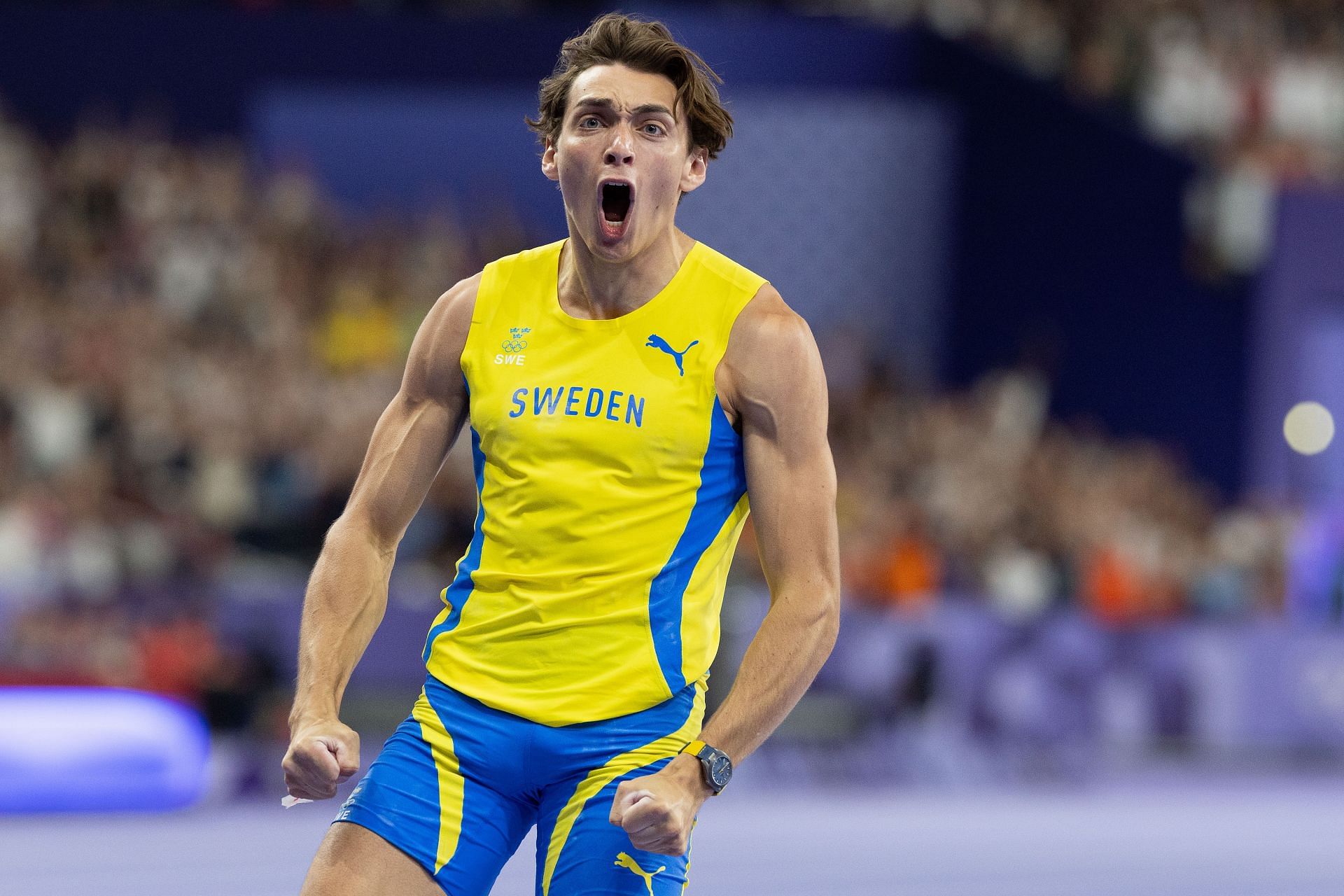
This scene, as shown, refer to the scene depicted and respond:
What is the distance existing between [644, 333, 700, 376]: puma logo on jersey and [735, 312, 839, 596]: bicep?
11 cm

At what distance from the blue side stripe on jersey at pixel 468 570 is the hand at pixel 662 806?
61cm

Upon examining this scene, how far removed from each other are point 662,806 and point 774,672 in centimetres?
38

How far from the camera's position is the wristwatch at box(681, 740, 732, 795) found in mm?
3494

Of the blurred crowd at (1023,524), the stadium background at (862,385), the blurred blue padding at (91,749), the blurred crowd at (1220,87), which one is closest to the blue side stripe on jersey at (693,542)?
the stadium background at (862,385)

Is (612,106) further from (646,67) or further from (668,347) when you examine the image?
(668,347)

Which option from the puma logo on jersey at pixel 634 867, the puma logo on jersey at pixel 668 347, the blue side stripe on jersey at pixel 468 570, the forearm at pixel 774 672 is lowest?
the puma logo on jersey at pixel 634 867

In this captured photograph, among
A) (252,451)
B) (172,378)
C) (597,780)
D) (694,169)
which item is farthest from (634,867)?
(172,378)

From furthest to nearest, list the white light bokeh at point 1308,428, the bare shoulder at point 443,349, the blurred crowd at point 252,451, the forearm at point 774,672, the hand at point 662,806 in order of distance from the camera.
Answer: the white light bokeh at point 1308,428 < the blurred crowd at point 252,451 < the bare shoulder at point 443,349 < the forearm at point 774,672 < the hand at point 662,806

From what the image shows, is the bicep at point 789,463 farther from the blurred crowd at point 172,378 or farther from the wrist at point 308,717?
the blurred crowd at point 172,378

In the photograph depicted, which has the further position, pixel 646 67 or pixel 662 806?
pixel 646 67

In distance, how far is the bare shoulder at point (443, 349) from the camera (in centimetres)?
391

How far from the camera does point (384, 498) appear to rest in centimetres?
392

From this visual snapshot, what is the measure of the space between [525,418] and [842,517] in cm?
1068

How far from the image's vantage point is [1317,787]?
45.6 feet
